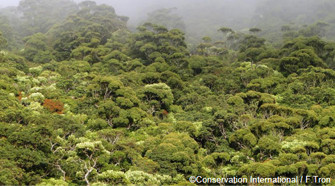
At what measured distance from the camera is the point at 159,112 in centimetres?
3719

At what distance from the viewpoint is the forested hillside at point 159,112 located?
2080cm

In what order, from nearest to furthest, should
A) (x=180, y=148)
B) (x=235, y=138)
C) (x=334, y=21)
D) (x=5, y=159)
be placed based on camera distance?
1. (x=5, y=159)
2. (x=180, y=148)
3. (x=235, y=138)
4. (x=334, y=21)

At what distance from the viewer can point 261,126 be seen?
27.9 metres

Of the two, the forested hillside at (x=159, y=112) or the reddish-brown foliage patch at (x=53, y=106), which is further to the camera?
the reddish-brown foliage patch at (x=53, y=106)

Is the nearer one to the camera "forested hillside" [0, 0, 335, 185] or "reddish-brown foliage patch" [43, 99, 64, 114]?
"forested hillside" [0, 0, 335, 185]

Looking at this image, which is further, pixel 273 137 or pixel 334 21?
pixel 334 21

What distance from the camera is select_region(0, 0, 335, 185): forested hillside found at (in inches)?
819

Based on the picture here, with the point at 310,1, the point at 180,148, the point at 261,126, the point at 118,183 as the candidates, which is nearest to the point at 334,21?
the point at 310,1

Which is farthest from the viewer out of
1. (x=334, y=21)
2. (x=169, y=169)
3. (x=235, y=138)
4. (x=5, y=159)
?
(x=334, y=21)

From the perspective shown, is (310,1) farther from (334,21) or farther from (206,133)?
(206,133)

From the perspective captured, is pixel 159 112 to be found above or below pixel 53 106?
below

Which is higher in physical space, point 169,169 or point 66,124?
point 66,124

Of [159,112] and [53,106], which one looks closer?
[53,106]

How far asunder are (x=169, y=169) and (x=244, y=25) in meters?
102
